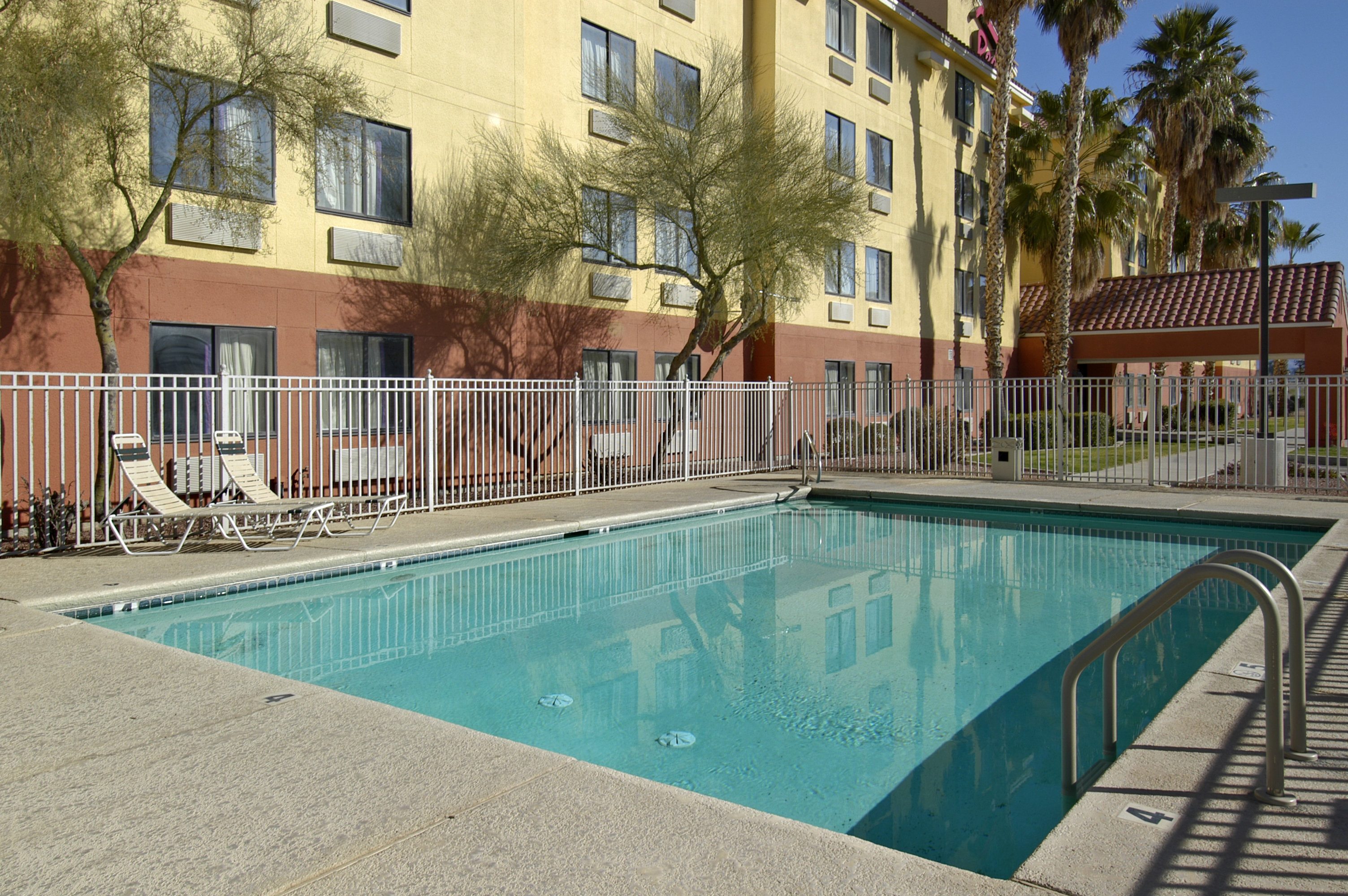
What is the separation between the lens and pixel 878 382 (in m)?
24.4

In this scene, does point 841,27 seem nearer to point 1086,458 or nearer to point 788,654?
point 1086,458

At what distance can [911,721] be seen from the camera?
5531mm

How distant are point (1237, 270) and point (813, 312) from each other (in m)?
15.7

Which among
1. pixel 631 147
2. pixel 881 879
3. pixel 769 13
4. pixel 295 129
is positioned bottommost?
pixel 881 879

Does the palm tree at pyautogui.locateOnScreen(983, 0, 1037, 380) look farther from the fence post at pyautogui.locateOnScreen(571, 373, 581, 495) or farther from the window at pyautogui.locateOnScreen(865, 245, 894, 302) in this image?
the fence post at pyautogui.locateOnScreen(571, 373, 581, 495)

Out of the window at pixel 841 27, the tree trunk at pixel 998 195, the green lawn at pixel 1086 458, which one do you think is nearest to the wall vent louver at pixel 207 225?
the green lawn at pixel 1086 458

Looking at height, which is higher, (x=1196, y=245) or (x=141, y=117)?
(x=1196, y=245)

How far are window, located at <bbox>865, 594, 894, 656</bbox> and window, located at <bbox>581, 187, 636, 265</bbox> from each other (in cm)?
970

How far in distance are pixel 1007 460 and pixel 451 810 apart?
52.0 feet

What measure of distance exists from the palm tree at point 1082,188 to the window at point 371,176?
20092mm

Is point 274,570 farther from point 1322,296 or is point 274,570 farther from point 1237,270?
point 1237,270

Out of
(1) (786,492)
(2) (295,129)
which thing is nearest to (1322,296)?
(1) (786,492)

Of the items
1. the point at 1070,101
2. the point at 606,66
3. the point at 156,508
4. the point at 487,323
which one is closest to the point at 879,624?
the point at 156,508

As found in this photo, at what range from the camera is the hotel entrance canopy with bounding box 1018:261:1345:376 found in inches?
1005
